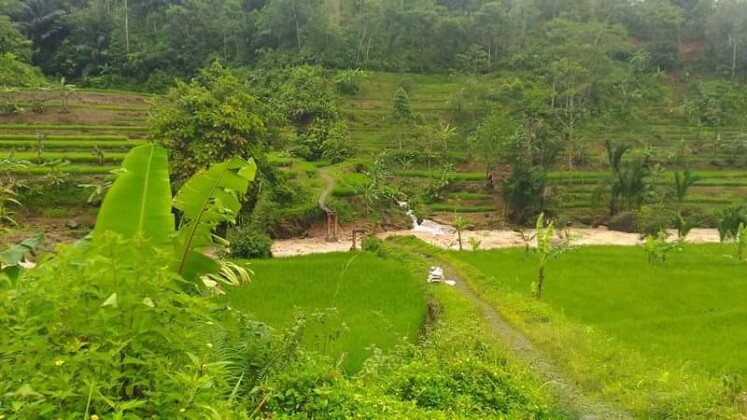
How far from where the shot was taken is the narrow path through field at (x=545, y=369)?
5387 mm

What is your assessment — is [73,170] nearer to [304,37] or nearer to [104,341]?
[104,341]

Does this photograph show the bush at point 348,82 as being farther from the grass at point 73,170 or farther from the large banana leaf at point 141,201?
the large banana leaf at point 141,201

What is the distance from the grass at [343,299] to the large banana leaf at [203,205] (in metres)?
3.03

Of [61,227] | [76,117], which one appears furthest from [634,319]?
[76,117]

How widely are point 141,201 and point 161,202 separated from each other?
117 millimetres

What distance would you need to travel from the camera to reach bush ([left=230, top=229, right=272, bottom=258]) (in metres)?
15.9

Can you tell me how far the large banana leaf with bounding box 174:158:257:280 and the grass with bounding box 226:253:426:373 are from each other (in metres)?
3.03

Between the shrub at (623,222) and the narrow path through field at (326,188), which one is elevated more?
the narrow path through field at (326,188)

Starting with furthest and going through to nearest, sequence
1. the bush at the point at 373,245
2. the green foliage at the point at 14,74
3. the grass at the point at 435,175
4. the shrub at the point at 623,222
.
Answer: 1. the green foliage at the point at 14,74
2. the grass at the point at 435,175
3. the shrub at the point at 623,222
4. the bush at the point at 373,245

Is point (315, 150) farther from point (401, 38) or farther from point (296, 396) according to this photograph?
point (296, 396)

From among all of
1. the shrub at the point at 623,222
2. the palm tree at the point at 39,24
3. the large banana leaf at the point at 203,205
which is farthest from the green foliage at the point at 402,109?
the large banana leaf at the point at 203,205

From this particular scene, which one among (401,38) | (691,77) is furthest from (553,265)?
(691,77)

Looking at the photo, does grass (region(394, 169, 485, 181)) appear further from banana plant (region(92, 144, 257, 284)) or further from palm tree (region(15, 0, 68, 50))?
palm tree (region(15, 0, 68, 50))

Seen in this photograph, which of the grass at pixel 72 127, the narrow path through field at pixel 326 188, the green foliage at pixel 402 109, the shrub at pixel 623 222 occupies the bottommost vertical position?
the shrub at pixel 623 222
